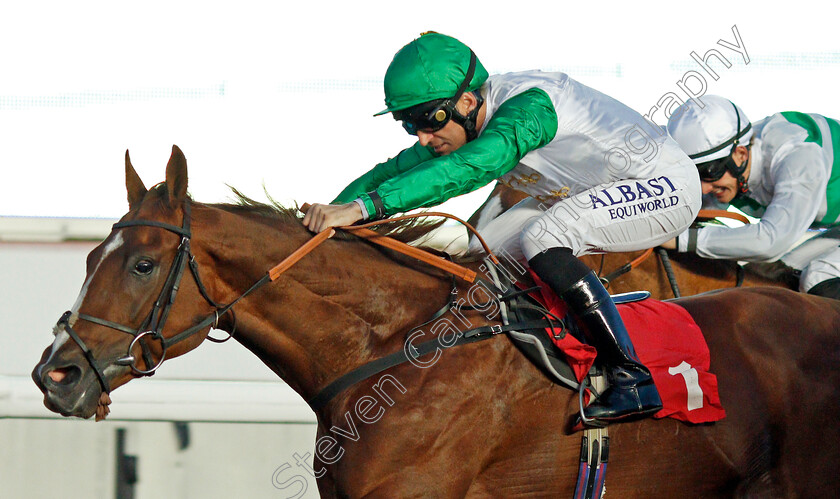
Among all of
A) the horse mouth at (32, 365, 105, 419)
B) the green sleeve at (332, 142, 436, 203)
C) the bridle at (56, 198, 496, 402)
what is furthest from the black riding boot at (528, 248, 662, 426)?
the horse mouth at (32, 365, 105, 419)

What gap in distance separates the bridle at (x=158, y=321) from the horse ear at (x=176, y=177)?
6 centimetres

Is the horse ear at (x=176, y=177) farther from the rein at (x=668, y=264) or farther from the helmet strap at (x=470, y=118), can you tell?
the rein at (x=668, y=264)

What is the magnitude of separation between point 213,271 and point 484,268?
84 centimetres

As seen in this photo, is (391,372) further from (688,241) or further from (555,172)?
(688,241)

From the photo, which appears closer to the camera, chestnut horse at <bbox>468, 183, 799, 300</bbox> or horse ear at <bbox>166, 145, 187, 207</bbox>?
horse ear at <bbox>166, 145, 187, 207</bbox>

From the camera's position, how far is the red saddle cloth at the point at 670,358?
2.30 m

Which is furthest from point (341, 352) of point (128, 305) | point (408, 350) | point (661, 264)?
point (661, 264)

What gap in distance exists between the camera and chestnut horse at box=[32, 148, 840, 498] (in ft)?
6.75

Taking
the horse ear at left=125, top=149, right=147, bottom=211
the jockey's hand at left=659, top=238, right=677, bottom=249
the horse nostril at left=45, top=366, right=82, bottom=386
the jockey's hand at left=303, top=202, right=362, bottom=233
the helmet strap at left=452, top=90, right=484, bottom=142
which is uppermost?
the helmet strap at left=452, top=90, right=484, bottom=142

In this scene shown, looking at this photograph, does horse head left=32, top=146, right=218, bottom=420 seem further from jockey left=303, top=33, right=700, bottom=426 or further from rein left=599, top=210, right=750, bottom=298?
rein left=599, top=210, right=750, bottom=298

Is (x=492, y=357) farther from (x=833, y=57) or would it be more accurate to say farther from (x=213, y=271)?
(x=833, y=57)

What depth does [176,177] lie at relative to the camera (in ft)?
7.10

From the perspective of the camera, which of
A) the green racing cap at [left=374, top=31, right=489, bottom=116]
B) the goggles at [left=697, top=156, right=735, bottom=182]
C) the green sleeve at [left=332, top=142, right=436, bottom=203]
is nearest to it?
the green racing cap at [left=374, top=31, right=489, bottom=116]

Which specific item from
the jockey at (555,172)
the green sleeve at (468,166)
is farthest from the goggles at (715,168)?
the green sleeve at (468,166)
